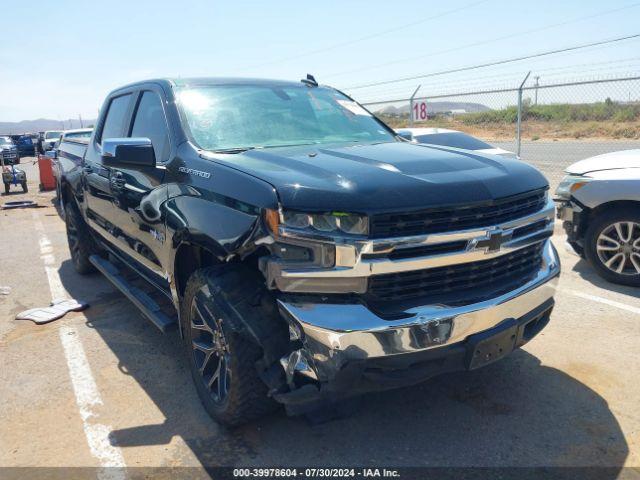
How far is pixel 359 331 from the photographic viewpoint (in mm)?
2379

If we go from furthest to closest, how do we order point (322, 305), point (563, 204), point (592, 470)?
point (563, 204)
point (592, 470)
point (322, 305)

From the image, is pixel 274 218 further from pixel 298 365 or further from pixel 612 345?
pixel 612 345

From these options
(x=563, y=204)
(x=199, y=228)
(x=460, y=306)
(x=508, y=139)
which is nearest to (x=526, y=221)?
(x=460, y=306)

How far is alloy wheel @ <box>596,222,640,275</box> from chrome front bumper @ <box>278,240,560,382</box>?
3.27 metres

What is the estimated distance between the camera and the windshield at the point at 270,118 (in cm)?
355

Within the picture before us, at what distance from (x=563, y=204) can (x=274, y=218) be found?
159 inches

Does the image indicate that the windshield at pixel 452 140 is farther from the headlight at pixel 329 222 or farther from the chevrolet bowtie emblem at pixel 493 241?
the headlight at pixel 329 222

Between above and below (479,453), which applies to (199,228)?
above

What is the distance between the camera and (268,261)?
2549mm

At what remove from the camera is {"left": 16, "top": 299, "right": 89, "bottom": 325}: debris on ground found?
5.07 m

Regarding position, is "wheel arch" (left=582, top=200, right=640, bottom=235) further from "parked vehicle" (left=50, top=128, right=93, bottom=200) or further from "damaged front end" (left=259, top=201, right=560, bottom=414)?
"parked vehicle" (left=50, top=128, right=93, bottom=200)

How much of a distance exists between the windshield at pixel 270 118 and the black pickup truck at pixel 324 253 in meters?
0.02

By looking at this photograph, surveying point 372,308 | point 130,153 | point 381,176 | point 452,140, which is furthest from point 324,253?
point 452,140

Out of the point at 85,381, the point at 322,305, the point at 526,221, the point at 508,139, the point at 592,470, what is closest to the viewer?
the point at 322,305
